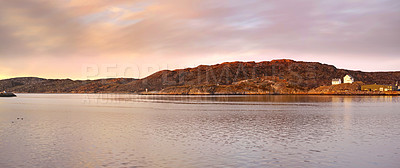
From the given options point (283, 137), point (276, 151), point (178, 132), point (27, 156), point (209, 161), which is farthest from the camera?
point (178, 132)

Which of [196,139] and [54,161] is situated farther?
[196,139]

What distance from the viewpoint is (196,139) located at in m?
25.8

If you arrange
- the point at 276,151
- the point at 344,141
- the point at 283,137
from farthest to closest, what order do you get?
the point at 283,137 → the point at 344,141 → the point at 276,151

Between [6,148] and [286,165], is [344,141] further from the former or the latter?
[6,148]

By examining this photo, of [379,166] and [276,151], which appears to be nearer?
[379,166]

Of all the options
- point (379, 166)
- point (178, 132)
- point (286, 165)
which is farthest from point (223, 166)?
point (178, 132)

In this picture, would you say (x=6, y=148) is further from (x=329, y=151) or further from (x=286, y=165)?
(x=329, y=151)

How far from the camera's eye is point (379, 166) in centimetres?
1675

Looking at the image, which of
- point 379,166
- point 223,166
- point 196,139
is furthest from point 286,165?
point 196,139

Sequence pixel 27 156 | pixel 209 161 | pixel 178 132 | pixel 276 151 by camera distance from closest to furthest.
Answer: pixel 209 161, pixel 27 156, pixel 276 151, pixel 178 132

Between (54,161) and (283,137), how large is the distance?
1703 centimetres

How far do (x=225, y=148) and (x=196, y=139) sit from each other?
4.66 m

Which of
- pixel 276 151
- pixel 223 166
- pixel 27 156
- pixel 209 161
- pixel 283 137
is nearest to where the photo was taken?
pixel 223 166

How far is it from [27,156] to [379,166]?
1936 centimetres
